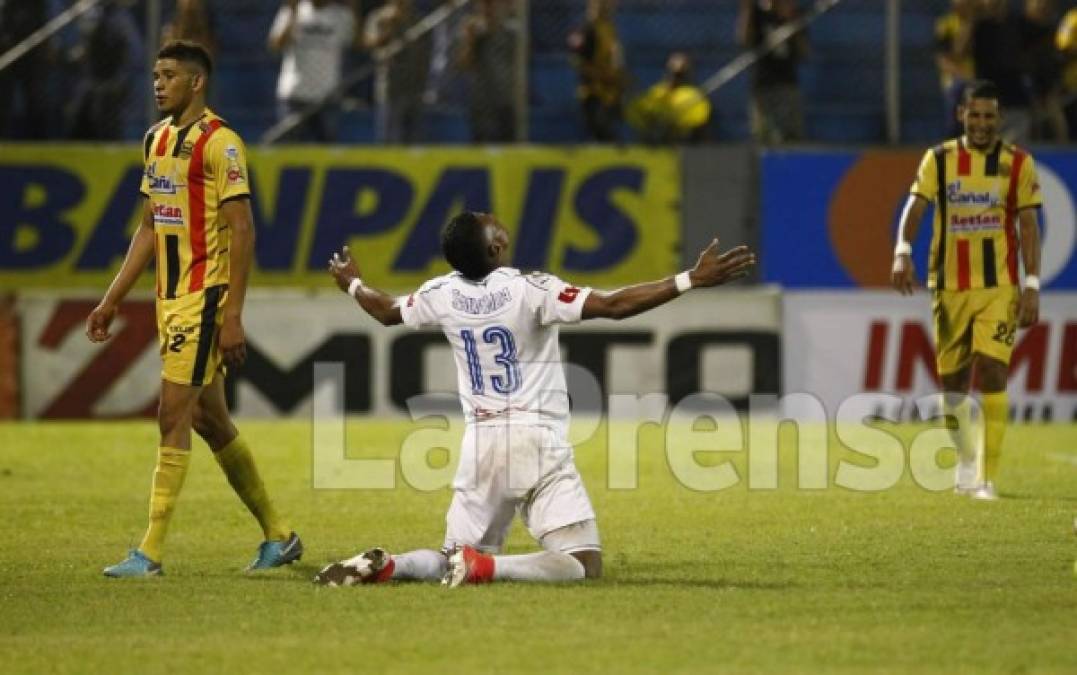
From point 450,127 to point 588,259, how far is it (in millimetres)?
1933

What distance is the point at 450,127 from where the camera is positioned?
67.8 ft

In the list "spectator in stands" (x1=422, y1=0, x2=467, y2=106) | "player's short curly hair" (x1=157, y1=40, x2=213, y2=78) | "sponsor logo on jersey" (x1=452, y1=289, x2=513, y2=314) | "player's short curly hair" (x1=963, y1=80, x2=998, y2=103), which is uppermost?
"spectator in stands" (x1=422, y1=0, x2=467, y2=106)

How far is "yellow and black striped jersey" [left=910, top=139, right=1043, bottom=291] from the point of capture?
13.0 metres

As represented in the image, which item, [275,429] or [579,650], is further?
[275,429]

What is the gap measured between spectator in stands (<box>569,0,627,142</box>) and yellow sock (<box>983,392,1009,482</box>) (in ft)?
26.2

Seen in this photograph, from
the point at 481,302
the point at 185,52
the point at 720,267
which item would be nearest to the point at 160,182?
the point at 185,52

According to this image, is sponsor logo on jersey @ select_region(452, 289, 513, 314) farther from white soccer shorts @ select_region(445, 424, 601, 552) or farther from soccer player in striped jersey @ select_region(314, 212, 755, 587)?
white soccer shorts @ select_region(445, 424, 601, 552)

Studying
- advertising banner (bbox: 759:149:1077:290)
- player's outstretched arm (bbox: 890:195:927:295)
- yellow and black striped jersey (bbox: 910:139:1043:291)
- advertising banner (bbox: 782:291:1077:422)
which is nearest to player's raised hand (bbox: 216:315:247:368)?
player's outstretched arm (bbox: 890:195:927:295)

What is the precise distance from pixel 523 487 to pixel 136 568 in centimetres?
181

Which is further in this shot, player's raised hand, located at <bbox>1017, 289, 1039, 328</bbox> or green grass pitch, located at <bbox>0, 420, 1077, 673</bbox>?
player's raised hand, located at <bbox>1017, 289, 1039, 328</bbox>

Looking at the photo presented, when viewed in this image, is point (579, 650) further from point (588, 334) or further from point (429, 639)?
point (588, 334)

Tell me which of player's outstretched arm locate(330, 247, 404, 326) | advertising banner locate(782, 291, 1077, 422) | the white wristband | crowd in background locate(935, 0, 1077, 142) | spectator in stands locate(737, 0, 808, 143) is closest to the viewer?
the white wristband

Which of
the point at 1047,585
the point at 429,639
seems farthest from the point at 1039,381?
the point at 429,639

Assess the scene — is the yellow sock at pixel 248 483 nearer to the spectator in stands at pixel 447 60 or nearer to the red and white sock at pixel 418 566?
the red and white sock at pixel 418 566
